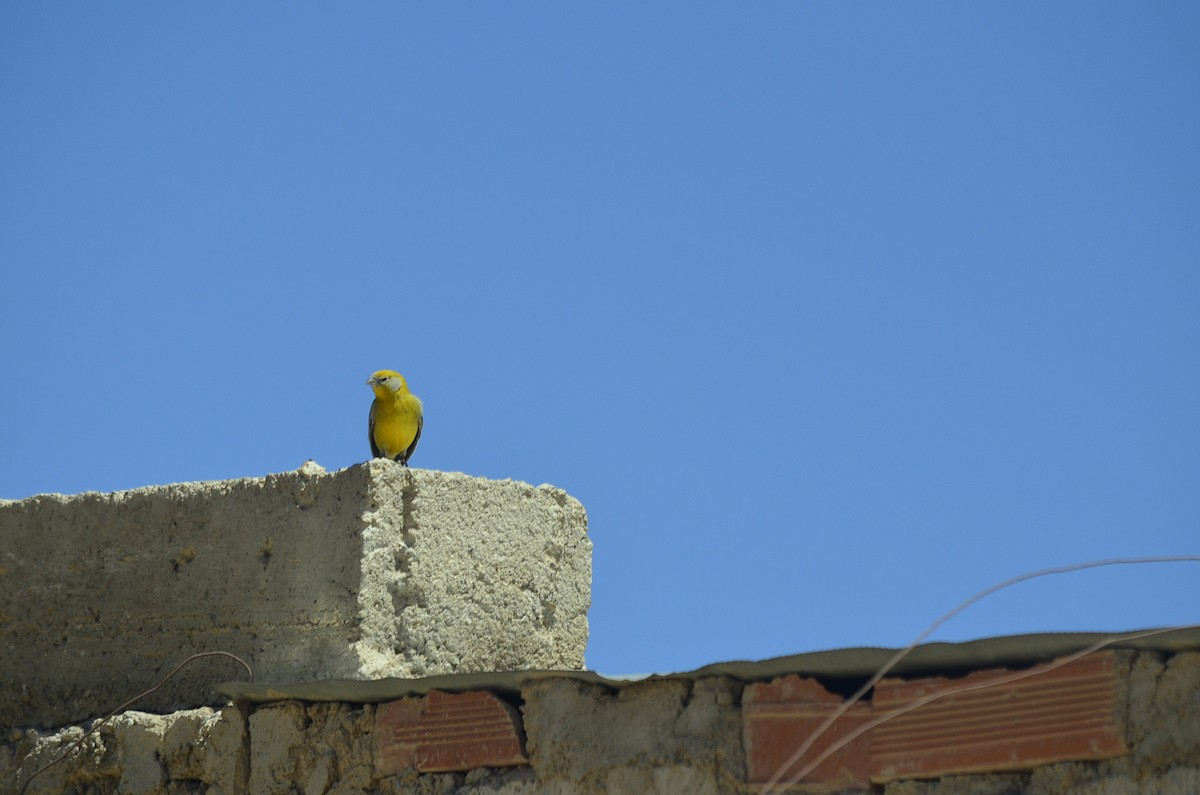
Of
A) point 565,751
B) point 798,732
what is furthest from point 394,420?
point 798,732

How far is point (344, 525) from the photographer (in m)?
4.90

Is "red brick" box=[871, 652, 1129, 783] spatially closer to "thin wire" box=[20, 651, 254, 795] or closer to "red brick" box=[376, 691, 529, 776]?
"red brick" box=[376, 691, 529, 776]

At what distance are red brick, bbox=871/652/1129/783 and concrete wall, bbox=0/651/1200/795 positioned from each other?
3 cm

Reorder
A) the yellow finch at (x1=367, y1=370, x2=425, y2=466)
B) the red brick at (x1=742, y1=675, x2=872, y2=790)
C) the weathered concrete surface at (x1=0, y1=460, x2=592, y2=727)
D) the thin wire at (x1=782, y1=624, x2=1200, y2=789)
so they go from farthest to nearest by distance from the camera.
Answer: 1. the yellow finch at (x1=367, y1=370, x2=425, y2=466)
2. the weathered concrete surface at (x1=0, y1=460, x2=592, y2=727)
3. the red brick at (x1=742, y1=675, x2=872, y2=790)
4. the thin wire at (x1=782, y1=624, x2=1200, y2=789)

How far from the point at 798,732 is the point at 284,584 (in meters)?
1.98

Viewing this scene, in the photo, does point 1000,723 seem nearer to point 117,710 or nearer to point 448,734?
point 448,734

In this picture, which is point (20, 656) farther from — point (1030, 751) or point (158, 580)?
point (1030, 751)

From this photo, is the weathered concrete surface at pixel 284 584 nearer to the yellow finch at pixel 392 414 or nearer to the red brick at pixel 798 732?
the yellow finch at pixel 392 414

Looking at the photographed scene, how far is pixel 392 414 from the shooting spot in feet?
21.1

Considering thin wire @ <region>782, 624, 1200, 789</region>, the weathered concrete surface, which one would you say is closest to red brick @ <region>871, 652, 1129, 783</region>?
thin wire @ <region>782, 624, 1200, 789</region>

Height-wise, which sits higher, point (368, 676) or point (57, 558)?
point (57, 558)

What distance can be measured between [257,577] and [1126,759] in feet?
9.43

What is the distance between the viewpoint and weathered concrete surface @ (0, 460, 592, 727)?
4.89 m

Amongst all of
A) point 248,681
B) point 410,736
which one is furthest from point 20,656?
point 410,736
